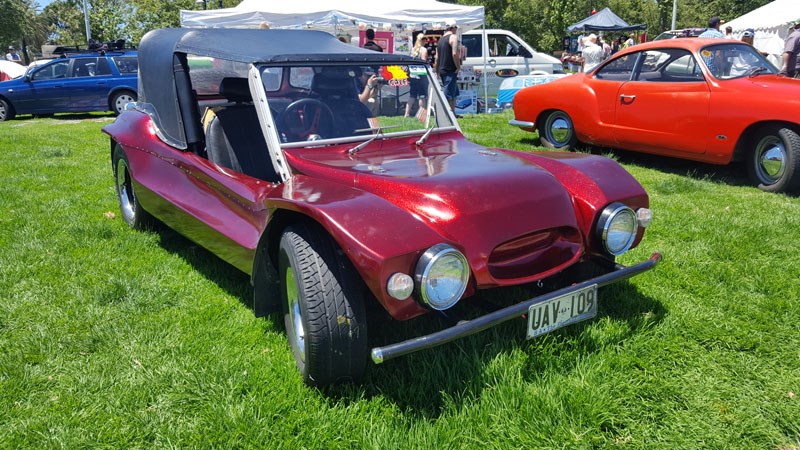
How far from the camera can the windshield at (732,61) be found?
21.0 feet

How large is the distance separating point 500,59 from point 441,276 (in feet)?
41.1

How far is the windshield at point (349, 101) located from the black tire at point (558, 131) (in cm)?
427

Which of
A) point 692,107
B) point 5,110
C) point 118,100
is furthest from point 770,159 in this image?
point 5,110

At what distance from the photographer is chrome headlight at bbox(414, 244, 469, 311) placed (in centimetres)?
231

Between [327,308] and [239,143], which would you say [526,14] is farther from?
[327,308]

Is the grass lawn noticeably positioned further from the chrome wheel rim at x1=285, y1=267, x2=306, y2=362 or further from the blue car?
the blue car

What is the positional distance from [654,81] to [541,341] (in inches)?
199

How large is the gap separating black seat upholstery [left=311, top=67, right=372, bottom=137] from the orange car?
4.32 metres

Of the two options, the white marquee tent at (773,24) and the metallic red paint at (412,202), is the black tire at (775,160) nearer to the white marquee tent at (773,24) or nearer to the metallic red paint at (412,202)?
the metallic red paint at (412,202)

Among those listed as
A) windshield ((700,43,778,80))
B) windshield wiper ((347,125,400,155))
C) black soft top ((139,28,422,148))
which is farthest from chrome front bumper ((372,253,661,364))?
windshield ((700,43,778,80))

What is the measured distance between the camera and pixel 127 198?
5168 millimetres

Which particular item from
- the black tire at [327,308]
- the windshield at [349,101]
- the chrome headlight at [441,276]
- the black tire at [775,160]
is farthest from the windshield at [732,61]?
the black tire at [327,308]

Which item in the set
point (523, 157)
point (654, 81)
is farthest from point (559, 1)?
point (523, 157)

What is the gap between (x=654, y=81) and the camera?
22.6 ft
